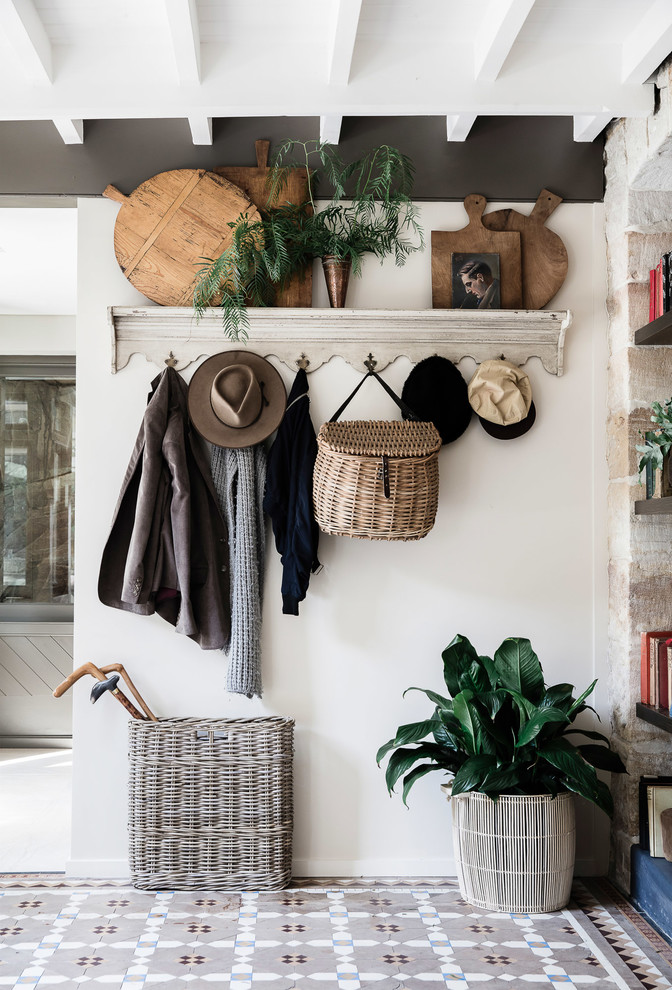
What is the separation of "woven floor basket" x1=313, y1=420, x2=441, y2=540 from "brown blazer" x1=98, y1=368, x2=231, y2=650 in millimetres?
437

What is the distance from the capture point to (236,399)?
113 inches

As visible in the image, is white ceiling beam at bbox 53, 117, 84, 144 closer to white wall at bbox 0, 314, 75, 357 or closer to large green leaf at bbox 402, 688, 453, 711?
white wall at bbox 0, 314, 75, 357

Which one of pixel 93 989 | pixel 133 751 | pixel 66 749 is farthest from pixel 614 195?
pixel 66 749

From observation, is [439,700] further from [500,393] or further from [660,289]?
[660,289]

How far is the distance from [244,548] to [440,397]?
85cm

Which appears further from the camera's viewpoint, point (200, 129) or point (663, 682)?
point (200, 129)

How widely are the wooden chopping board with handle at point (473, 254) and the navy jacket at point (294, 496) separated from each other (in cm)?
61

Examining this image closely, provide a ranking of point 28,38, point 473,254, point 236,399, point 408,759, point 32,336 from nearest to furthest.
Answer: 1. point 28,38
2. point 408,759
3. point 236,399
4. point 473,254
5. point 32,336

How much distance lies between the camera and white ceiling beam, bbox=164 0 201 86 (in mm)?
2326

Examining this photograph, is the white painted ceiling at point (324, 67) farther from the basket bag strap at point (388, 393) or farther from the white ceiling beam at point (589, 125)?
the basket bag strap at point (388, 393)

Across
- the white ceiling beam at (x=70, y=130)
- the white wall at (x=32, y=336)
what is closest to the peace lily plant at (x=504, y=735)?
the white ceiling beam at (x=70, y=130)

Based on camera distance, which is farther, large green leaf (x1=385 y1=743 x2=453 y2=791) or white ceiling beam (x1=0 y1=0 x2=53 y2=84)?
large green leaf (x1=385 y1=743 x2=453 y2=791)

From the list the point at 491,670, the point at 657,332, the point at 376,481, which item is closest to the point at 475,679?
the point at 491,670

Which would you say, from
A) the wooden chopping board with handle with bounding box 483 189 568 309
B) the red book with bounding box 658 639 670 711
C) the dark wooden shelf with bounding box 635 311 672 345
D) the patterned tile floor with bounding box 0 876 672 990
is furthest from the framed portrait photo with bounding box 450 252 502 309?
the patterned tile floor with bounding box 0 876 672 990
